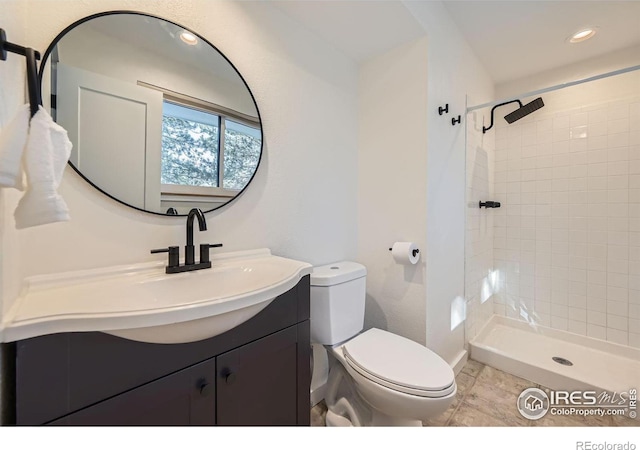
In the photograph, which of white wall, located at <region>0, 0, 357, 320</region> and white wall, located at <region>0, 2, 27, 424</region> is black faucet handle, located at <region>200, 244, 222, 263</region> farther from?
white wall, located at <region>0, 2, 27, 424</region>

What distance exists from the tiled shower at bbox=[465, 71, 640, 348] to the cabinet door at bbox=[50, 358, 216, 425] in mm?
1956

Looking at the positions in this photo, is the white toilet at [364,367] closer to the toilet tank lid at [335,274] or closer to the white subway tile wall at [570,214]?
the toilet tank lid at [335,274]

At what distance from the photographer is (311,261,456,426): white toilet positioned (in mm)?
1049

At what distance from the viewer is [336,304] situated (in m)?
1.31

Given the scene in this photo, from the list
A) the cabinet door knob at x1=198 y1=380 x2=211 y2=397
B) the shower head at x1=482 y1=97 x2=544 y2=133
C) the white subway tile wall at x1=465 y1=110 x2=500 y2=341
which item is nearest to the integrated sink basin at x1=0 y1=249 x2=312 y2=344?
the cabinet door knob at x1=198 y1=380 x2=211 y2=397

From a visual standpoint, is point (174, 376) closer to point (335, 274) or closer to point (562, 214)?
point (335, 274)

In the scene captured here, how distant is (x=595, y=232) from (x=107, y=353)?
10.0 ft

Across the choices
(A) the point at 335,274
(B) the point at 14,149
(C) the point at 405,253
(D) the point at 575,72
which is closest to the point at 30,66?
(B) the point at 14,149

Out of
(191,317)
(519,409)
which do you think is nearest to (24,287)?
(191,317)

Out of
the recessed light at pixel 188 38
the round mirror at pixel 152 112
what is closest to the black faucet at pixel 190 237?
the round mirror at pixel 152 112

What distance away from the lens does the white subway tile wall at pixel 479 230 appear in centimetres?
207

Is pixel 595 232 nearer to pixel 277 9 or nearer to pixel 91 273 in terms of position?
pixel 277 9

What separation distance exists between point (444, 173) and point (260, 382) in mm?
1564

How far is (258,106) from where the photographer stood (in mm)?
1303
